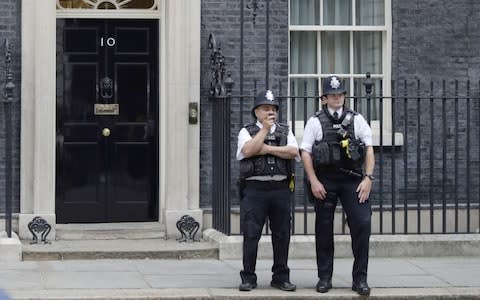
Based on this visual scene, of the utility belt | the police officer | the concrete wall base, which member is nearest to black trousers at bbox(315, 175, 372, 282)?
the police officer

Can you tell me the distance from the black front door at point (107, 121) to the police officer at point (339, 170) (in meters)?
3.70

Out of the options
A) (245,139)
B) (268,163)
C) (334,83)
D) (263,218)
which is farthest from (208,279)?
(334,83)

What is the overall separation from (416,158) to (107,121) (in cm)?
364

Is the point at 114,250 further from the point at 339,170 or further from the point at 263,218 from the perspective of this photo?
the point at 339,170

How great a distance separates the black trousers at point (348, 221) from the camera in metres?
9.28

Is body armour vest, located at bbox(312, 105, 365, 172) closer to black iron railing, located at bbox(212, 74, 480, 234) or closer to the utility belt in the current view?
the utility belt

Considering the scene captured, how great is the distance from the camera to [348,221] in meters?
9.36

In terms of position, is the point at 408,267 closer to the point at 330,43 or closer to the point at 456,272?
the point at 456,272

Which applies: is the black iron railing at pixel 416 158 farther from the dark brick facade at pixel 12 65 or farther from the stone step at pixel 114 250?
the dark brick facade at pixel 12 65

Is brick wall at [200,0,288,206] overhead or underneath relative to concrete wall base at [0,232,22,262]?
overhead

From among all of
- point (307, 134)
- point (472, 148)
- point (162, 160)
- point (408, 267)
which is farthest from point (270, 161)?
point (472, 148)

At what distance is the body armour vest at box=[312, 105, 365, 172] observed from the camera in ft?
30.1

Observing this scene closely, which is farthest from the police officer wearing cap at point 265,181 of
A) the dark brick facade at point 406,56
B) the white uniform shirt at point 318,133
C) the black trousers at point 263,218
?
the dark brick facade at point 406,56

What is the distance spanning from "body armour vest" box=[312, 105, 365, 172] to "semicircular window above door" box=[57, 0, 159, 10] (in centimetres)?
407
